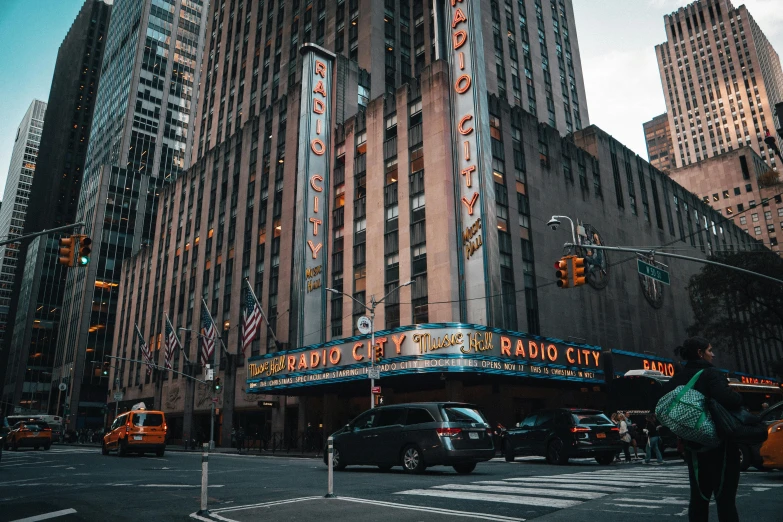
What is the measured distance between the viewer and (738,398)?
473cm

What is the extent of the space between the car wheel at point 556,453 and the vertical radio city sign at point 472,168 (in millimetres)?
17099

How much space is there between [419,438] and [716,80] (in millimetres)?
192294

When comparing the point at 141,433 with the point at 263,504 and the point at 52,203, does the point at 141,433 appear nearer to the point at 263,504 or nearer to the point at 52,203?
the point at 263,504

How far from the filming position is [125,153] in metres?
120

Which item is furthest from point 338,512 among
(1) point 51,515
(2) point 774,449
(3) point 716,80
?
(3) point 716,80

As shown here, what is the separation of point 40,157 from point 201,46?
65.1 m

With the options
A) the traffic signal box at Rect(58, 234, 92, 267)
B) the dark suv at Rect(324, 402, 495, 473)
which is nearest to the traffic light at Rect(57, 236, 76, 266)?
the traffic signal box at Rect(58, 234, 92, 267)

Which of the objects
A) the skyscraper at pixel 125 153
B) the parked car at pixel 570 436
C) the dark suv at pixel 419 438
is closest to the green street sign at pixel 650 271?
the parked car at pixel 570 436

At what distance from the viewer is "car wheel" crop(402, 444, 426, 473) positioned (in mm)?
14492

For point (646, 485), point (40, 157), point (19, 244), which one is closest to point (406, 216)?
point (646, 485)

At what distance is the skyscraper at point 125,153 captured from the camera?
102 meters

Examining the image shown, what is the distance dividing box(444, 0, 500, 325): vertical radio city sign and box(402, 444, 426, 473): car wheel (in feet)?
71.2

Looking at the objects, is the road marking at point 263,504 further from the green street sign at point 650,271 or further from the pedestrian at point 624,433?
the green street sign at point 650,271

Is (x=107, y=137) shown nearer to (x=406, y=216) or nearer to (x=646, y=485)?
(x=406, y=216)
